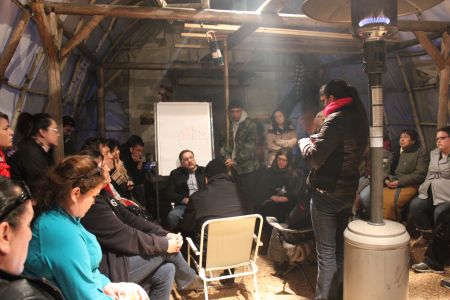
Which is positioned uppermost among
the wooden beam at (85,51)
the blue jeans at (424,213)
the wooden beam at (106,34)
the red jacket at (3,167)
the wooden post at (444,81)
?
the wooden beam at (106,34)

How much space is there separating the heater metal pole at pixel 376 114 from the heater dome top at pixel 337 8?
0.37m

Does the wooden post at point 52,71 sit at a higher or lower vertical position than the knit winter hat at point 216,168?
higher

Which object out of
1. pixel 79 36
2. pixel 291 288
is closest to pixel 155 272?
pixel 291 288

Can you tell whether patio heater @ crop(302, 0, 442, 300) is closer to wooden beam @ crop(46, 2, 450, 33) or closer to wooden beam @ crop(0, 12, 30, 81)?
wooden beam @ crop(46, 2, 450, 33)

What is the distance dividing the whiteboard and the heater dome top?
2.58 m

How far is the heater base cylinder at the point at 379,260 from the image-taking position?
6.80 feet

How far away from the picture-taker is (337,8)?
7.49 ft

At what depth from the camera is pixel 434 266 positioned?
3.52 m

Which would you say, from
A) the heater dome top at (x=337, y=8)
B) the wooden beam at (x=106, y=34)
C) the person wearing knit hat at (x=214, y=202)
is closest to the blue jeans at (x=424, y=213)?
the person wearing knit hat at (x=214, y=202)

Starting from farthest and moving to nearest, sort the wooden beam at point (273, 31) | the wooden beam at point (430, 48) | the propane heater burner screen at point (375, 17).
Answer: the wooden beam at point (273, 31) → the wooden beam at point (430, 48) → the propane heater burner screen at point (375, 17)

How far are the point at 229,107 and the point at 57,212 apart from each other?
3.67 meters

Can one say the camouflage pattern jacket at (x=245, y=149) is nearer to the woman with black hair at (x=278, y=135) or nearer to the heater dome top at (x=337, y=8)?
the woman with black hair at (x=278, y=135)

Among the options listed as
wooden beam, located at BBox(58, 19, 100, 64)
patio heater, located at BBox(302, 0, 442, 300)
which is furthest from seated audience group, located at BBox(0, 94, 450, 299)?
wooden beam, located at BBox(58, 19, 100, 64)

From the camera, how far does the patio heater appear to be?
6.59 ft
